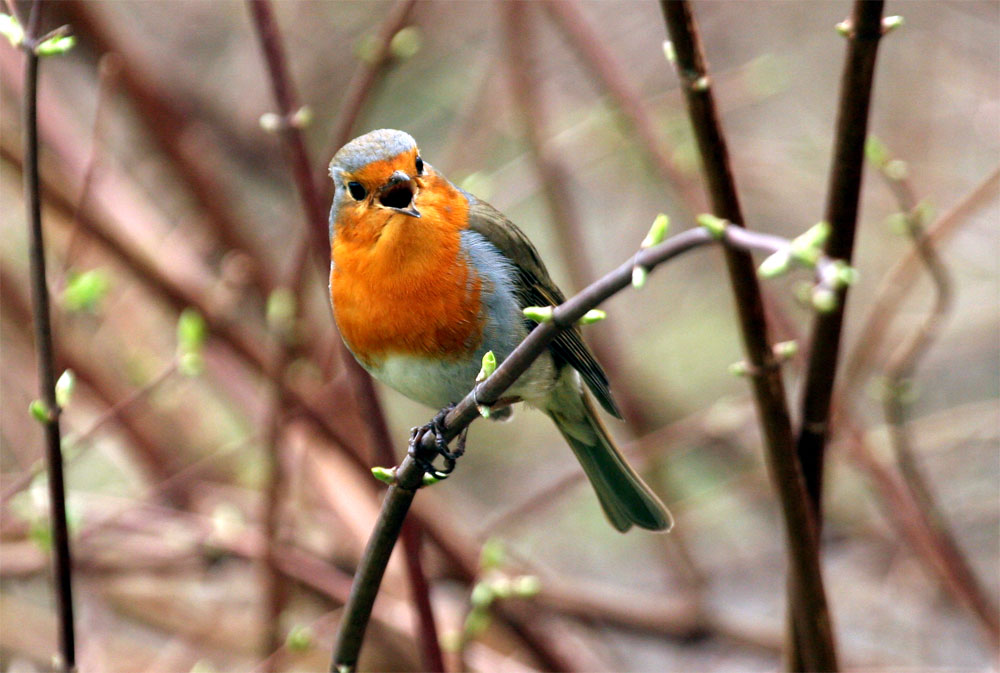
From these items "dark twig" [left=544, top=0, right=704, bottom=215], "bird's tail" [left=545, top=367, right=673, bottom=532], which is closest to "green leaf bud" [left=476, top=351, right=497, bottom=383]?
"bird's tail" [left=545, top=367, right=673, bottom=532]

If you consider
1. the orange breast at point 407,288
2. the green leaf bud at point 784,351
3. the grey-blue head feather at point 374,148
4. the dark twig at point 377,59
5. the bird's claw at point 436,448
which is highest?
the dark twig at point 377,59

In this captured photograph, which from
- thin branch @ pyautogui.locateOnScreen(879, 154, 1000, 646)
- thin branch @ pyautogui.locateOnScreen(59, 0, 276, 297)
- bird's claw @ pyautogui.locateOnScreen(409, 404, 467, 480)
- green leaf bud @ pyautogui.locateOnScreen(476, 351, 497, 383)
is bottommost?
green leaf bud @ pyautogui.locateOnScreen(476, 351, 497, 383)

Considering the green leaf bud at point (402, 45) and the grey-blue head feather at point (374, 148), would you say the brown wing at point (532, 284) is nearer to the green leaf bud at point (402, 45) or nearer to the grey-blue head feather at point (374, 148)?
the grey-blue head feather at point (374, 148)

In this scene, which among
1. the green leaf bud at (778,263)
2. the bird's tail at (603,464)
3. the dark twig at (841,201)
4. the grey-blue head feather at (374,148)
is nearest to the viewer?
the green leaf bud at (778,263)

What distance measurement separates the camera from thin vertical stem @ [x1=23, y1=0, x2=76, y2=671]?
4.92 ft

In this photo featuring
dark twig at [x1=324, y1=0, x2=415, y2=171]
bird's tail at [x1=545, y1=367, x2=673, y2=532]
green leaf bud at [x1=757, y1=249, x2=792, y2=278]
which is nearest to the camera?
green leaf bud at [x1=757, y1=249, x2=792, y2=278]

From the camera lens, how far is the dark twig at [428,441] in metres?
1.17

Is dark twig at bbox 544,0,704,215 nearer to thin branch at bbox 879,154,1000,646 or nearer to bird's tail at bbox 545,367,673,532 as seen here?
thin branch at bbox 879,154,1000,646

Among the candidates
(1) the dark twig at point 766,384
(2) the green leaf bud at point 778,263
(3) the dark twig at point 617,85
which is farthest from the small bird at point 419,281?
(2) the green leaf bud at point 778,263

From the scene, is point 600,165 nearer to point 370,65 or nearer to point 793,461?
point 370,65

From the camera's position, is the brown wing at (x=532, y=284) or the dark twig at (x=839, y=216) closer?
the dark twig at (x=839, y=216)

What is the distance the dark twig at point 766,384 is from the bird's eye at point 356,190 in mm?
815

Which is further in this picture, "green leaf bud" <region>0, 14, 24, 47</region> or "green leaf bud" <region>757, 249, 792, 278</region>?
"green leaf bud" <region>0, 14, 24, 47</region>

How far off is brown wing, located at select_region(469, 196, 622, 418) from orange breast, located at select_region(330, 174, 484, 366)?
171mm
